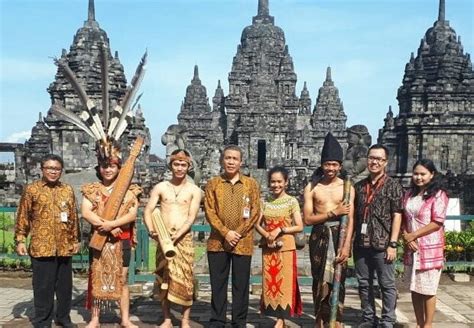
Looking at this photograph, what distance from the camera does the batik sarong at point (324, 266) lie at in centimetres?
471

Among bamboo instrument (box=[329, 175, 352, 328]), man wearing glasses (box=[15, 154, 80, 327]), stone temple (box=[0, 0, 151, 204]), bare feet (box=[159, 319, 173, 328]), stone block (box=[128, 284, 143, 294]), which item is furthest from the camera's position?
stone temple (box=[0, 0, 151, 204])

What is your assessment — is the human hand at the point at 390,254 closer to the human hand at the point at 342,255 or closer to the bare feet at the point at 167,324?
the human hand at the point at 342,255

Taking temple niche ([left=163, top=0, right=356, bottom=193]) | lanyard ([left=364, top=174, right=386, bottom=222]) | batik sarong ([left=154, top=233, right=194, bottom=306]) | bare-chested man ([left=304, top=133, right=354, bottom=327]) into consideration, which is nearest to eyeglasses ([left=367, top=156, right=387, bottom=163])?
lanyard ([left=364, top=174, right=386, bottom=222])

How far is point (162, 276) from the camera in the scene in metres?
4.86

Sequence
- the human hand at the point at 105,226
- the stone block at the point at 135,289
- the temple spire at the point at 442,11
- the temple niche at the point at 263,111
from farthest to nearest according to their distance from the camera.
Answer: the temple niche at the point at 263,111
the temple spire at the point at 442,11
the stone block at the point at 135,289
the human hand at the point at 105,226

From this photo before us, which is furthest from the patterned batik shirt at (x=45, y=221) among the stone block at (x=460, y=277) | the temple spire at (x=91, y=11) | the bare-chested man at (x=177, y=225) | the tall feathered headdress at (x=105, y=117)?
the temple spire at (x=91, y=11)

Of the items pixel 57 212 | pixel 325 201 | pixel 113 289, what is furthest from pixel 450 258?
pixel 57 212

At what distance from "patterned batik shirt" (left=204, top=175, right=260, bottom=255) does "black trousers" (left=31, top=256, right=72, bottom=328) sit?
1504 mm

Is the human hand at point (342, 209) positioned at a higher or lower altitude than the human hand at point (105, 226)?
higher

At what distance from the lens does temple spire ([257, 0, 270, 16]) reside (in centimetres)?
5203

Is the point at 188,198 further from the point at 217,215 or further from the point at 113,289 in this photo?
the point at 113,289

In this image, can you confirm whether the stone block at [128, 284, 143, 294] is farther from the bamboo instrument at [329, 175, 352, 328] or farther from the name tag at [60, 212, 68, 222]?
the bamboo instrument at [329, 175, 352, 328]

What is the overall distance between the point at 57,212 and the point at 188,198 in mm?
1280

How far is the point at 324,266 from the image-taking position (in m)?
4.72
